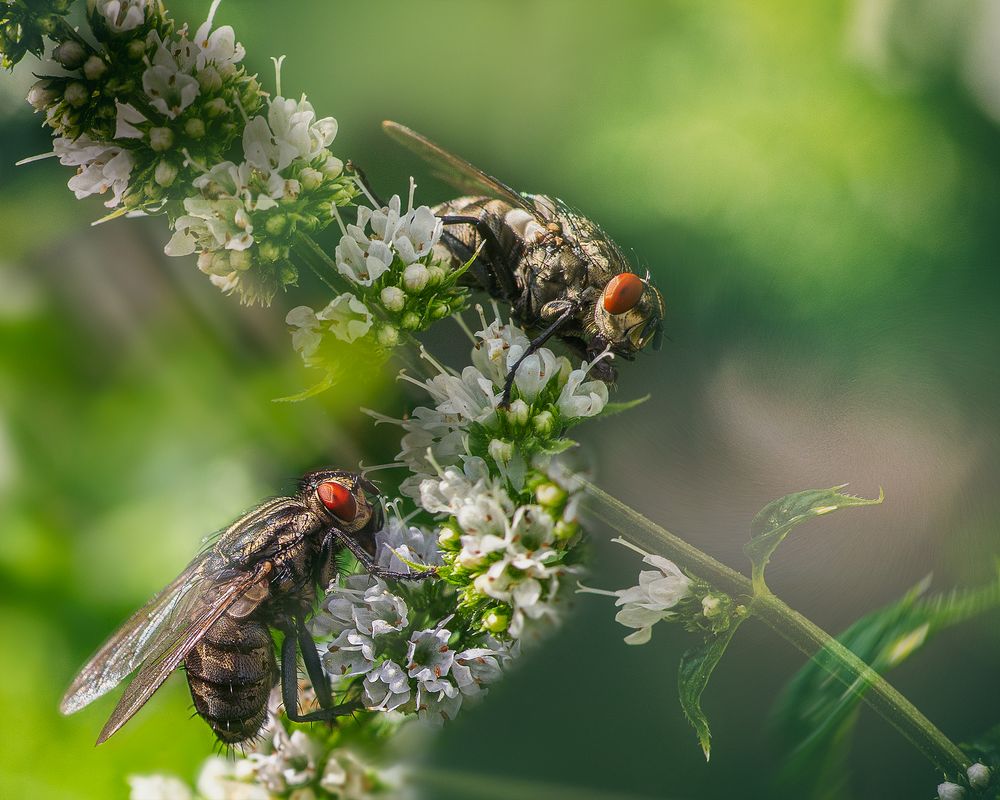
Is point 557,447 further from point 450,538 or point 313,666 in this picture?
point 313,666

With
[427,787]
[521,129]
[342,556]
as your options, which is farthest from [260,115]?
[427,787]

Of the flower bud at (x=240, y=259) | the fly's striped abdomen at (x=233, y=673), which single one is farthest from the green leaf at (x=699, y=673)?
the flower bud at (x=240, y=259)

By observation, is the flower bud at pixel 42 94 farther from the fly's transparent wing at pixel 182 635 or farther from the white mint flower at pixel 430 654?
the white mint flower at pixel 430 654

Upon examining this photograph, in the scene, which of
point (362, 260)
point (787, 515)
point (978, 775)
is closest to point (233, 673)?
point (362, 260)

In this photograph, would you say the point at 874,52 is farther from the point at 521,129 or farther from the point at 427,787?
the point at 427,787

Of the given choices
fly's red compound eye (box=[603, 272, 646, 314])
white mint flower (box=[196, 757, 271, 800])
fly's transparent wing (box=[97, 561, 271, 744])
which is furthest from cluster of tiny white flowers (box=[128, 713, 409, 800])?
fly's red compound eye (box=[603, 272, 646, 314])
